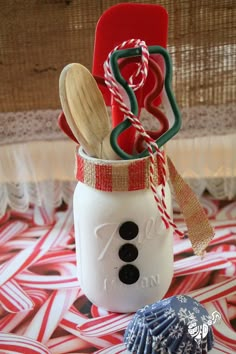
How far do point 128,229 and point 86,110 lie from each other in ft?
0.47

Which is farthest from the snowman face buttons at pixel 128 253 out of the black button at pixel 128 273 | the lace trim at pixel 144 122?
the lace trim at pixel 144 122

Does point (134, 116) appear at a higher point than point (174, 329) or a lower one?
higher

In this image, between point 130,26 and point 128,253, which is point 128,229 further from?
point 130,26

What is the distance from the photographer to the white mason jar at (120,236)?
578 millimetres

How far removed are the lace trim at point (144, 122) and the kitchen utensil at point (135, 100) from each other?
0.24 meters

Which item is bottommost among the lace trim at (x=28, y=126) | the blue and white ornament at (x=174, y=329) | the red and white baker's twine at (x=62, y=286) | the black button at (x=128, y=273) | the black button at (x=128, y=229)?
the red and white baker's twine at (x=62, y=286)

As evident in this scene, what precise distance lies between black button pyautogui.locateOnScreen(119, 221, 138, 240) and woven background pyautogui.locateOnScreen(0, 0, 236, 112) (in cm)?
30

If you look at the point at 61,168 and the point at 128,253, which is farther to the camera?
the point at 61,168

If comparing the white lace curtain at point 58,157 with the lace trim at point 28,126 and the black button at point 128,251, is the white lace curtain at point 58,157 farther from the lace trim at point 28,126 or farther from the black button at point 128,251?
the black button at point 128,251

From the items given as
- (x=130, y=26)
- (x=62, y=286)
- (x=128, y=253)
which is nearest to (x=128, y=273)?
(x=128, y=253)

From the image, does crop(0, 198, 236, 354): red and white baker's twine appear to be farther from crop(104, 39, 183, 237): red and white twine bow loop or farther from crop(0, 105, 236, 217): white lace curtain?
crop(104, 39, 183, 237): red and white twine bow loop

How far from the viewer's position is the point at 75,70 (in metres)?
0.56

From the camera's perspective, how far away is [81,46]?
79 cm

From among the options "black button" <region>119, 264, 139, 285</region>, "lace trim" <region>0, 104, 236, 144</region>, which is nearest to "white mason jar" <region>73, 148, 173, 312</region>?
"black button" <region>119, 264, 139, 285</region>
